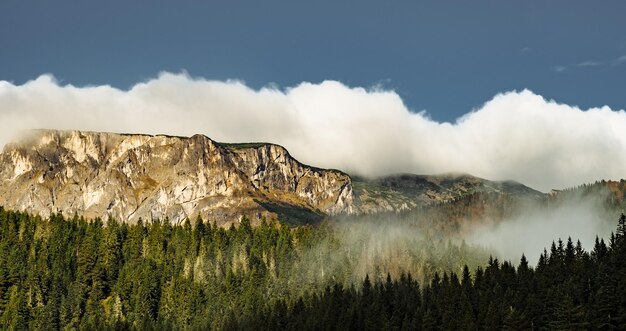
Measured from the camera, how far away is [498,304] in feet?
465

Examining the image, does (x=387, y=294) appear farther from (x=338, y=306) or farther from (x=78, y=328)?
(x=78, y=328)

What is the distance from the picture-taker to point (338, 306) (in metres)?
178

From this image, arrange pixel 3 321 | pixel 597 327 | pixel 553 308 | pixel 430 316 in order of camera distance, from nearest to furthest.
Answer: pixel 597 327 → pixel 553 308 → pixel 430 316 → pixel 3 321

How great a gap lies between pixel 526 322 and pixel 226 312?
95.4 metres

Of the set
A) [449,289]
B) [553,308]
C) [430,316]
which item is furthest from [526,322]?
[449,289]

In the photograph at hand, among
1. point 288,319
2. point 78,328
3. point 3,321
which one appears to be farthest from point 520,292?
point 3,321

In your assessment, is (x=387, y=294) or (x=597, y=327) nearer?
(x=597, y=327)

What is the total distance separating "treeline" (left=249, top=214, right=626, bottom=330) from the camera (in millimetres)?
120250

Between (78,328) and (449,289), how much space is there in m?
107

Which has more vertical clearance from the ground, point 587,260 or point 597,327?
point 587,260

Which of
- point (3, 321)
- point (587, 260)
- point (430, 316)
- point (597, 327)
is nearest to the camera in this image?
point (597, 327)

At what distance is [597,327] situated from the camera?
381 ft

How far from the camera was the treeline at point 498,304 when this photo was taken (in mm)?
120250

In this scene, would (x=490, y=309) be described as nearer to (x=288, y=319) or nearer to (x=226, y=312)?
(x=288, y=319)
